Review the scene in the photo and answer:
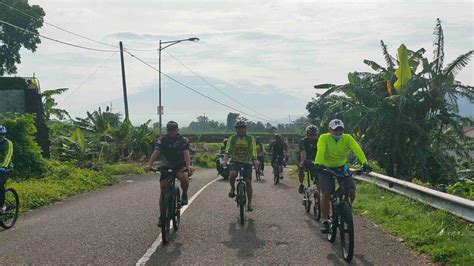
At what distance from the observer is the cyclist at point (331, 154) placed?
7.92 meters

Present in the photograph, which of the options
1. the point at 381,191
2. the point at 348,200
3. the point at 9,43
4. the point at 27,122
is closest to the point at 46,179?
the point at 27,122

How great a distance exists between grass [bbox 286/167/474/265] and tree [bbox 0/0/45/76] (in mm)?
39960

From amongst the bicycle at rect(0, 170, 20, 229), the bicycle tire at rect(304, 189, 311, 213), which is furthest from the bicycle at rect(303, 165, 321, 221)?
the bicycle at rect(0, 170, 20, 229)

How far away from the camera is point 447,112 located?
18141mm

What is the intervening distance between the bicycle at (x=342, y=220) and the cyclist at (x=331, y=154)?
0.41 feet

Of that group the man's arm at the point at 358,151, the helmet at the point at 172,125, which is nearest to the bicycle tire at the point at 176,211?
the helmet at the point at 172,125

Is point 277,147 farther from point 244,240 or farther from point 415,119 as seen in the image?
point 244,240

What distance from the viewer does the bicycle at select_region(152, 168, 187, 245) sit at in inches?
310

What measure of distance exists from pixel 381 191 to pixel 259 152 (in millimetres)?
8853

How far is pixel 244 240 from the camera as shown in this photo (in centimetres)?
811

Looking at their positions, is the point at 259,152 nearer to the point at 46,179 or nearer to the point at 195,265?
the point at 46,179

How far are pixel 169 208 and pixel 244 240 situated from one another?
1399 mm

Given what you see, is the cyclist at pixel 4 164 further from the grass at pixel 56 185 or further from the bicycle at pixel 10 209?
the grass at pixel 56 185

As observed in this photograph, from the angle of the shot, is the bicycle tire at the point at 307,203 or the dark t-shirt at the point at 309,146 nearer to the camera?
the dark t-shirt at the point at 309,146
